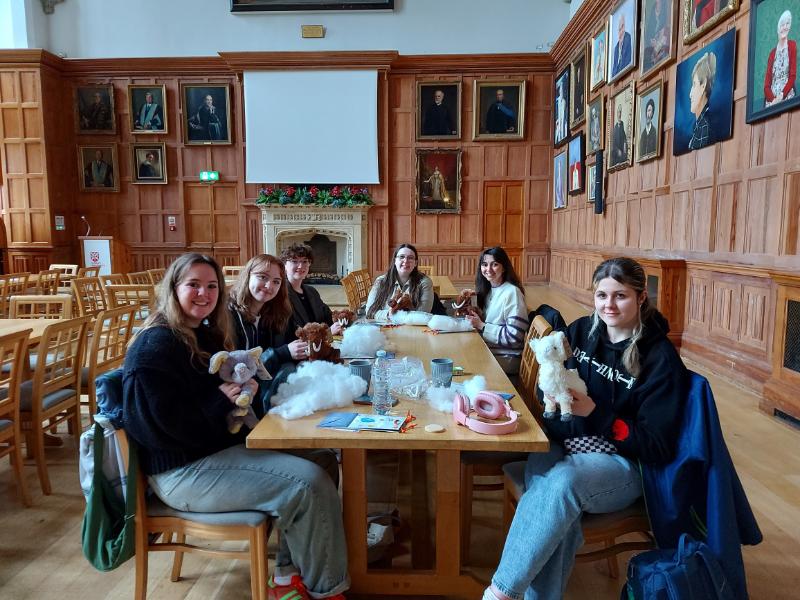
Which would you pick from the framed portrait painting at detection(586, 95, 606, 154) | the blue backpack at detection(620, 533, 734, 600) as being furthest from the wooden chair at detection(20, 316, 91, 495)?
the framed portrait painting at detection(586, 95, 606, 154)

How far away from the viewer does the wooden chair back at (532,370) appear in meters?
2.16

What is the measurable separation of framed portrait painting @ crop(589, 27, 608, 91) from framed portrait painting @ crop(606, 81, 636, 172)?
564 mm

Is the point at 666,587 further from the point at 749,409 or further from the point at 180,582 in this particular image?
the point at 749,409

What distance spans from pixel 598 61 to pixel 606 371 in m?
7.29

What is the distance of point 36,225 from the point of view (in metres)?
10.3

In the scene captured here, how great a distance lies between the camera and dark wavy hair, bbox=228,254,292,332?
2520 mm

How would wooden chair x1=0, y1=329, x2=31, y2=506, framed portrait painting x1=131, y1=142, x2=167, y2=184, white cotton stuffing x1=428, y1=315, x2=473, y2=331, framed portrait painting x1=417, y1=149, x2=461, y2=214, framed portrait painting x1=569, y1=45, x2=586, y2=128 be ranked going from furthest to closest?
1. framed portrait painting x1=131, y1=142, x2=167, y2=184
2. framed portrait painting x1=417, y1=149, x2=461, y2=214
3. framed portrait painting x1=569, y1=45, x2=586, y2=128
4. white cotton stuffing x1=428, y1=315, x2=473, y2=331
5. wooden chair x1=0, y1=329, x2=31, y2=506

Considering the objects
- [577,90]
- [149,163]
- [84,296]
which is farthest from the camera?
[149,163]

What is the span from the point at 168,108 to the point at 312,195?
3411mm

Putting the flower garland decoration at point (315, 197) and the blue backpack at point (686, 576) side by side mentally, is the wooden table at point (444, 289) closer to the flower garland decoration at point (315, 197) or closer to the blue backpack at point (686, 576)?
the blue backpack at point (686, 576)

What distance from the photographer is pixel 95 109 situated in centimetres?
1059

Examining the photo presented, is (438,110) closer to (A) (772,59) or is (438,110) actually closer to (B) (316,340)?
(A) (772,59)

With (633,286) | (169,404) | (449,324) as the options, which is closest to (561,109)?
(449,324)

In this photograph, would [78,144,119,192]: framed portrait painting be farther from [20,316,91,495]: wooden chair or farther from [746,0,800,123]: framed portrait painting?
[746,0,800,123]: framed portrait painting
